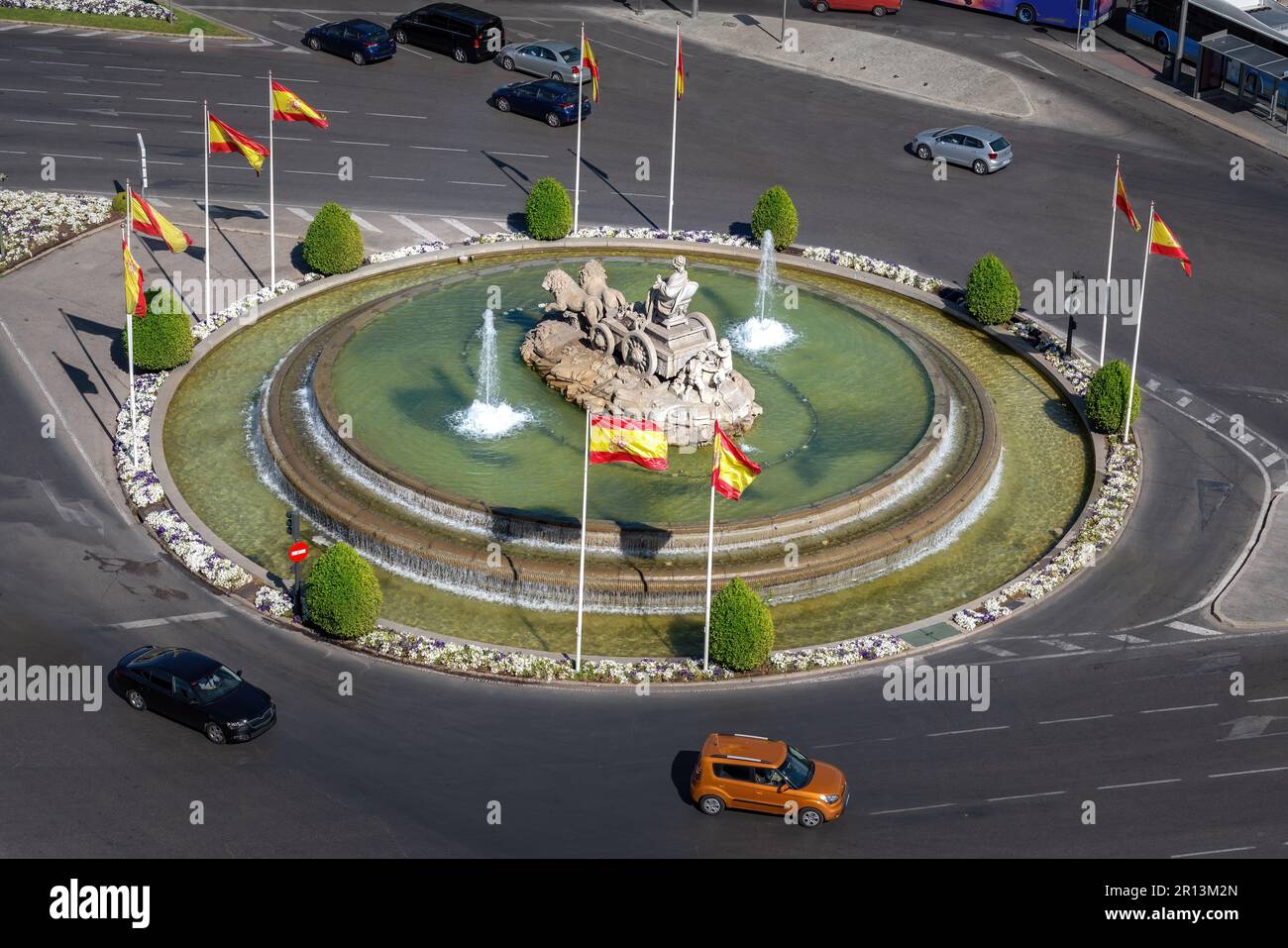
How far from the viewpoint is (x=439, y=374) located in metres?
54.1

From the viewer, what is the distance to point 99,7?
3398 inches

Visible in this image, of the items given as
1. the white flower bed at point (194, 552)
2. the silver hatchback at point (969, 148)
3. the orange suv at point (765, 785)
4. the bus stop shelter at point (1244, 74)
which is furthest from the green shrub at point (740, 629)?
the bus stop shelter at point (1244, 74)

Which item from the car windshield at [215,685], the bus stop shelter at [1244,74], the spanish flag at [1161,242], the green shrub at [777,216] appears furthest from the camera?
the bus stop shelter at [1244,74]

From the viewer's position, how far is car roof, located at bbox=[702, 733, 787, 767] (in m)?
36.9

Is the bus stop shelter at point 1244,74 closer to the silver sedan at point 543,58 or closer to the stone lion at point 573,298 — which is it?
the silver sedan at point 543,58

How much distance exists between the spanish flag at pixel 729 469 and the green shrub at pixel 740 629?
2421mm

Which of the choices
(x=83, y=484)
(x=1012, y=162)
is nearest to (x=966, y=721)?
(x=83, y=484)

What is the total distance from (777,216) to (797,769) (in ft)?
104

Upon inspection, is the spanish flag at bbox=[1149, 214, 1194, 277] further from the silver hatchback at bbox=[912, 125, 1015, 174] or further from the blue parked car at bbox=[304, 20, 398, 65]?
the blue parked car at bbox=[304, 20, 398, 65]

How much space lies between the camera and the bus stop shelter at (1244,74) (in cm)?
7612

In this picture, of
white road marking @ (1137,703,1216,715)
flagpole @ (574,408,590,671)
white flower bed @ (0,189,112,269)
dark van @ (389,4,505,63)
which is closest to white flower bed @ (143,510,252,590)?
flagpole @ (574,408,590,671)

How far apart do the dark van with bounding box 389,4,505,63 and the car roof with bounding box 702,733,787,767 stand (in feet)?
166

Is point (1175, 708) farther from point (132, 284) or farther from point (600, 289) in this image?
point (132, 284)

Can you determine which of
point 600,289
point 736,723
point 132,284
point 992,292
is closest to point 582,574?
point 736,723
